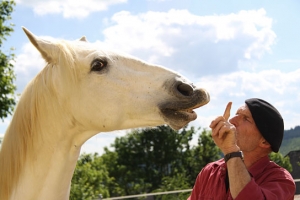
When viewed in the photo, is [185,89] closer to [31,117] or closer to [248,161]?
[248,161]

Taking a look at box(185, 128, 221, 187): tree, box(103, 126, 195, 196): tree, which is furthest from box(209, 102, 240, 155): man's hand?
box(103, 126, 195, 196): tree

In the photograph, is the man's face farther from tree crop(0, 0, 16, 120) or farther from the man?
tree crop(0, 0, 16, 120)

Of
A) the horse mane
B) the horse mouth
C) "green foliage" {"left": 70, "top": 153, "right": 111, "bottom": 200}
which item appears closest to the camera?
the horse mouth

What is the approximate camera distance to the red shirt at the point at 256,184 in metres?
2.08

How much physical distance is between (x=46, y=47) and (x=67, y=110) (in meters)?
0.37

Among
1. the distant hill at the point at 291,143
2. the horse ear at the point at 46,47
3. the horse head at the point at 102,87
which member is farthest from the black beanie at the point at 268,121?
the distant hill at the point at 291,143

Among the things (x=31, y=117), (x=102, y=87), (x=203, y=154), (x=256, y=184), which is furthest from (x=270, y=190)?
(x=203, y=154)

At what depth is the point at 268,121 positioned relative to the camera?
7.74 feet

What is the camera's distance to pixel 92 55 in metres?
2.56

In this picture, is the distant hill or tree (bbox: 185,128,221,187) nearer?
the distant hill

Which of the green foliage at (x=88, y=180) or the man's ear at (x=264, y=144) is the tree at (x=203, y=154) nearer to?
the green foliage at (x=88, y=180)

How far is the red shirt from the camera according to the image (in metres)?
2.08

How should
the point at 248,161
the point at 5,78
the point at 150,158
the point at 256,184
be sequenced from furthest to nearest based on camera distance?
the point at 150,158 < the point at 5,78 < the point at 248,161 < the point at 256,184

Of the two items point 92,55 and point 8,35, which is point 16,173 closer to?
point 92,55
